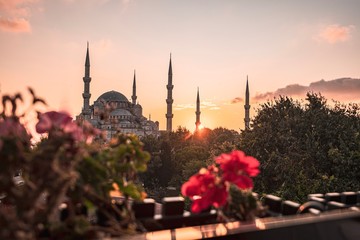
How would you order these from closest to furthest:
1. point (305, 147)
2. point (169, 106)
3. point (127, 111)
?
1. point (305, 147)
2. point (169, 106)
3. point (127, 111)

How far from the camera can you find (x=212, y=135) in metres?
58.4

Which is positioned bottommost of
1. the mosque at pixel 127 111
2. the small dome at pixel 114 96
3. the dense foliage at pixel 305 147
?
the dense foliage at pixel 305 147

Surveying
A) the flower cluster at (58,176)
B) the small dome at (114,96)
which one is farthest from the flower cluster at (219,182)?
the small dome at (114,96)

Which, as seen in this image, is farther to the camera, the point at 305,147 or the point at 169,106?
the point at 169,106

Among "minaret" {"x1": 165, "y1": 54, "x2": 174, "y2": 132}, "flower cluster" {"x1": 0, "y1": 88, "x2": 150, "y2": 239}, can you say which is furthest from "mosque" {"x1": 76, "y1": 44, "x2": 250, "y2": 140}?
"flower cluster" {"x1": 0, "y1": 88, "x2": 150, "y2": 239}

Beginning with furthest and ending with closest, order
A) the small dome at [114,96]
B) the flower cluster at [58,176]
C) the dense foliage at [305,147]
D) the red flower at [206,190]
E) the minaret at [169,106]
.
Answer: the small dome at [114,96] < the minaret at [169,106] < the dense foliage at [305,147] < the red flower at [206,190] < the flower cluster at [58,176]

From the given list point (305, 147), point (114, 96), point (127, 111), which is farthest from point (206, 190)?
point (114, 96)

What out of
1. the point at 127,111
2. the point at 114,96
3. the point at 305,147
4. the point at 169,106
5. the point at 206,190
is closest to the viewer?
the point at 206,190

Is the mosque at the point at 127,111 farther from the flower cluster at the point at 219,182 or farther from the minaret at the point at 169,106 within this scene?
the flower cluster at the point at 219,182

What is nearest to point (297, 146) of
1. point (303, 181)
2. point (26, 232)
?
point (303, 181)

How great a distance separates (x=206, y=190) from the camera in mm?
2082

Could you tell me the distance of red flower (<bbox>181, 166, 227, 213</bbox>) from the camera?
2.05 metres

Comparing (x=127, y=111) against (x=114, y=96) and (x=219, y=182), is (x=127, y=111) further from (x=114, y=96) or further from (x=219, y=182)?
(x=219, y=182)

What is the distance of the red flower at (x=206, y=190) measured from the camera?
6.73ft
